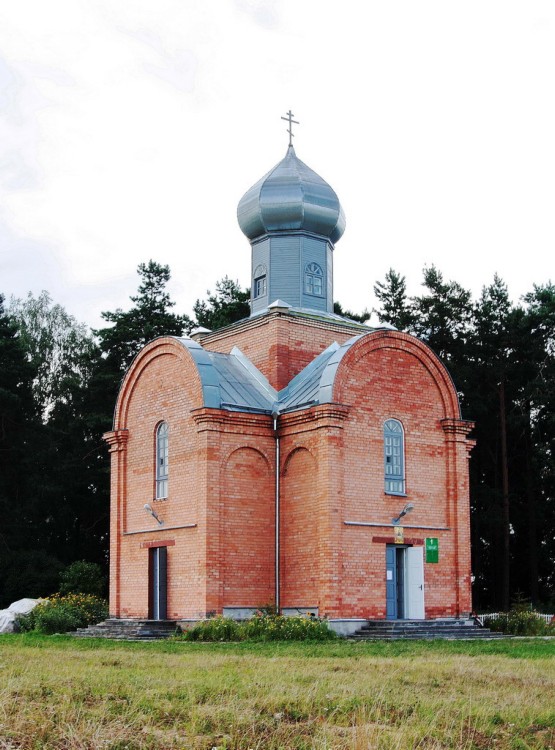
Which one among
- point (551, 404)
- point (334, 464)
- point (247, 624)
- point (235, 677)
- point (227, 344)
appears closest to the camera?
point (235, 677)

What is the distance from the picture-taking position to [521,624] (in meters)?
23.5

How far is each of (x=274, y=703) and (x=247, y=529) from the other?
12657 millimetres

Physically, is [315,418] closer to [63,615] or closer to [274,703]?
[63,615]

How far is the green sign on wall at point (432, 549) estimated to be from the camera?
77.0ft

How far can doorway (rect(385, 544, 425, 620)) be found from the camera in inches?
901

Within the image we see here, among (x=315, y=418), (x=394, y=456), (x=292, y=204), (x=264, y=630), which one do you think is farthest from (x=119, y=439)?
(x=264, y=630)

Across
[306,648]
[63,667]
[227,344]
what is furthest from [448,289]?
[63,667]

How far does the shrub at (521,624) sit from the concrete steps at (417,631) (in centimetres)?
93

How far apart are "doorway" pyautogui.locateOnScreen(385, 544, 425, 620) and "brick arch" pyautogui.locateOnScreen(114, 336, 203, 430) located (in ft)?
18.1

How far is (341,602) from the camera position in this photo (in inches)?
850

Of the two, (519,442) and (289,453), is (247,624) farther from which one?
(519,442)

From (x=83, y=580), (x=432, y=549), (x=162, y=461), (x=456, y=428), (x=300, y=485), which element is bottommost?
(x=83, y=580)

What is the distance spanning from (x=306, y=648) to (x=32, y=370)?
75.5ft

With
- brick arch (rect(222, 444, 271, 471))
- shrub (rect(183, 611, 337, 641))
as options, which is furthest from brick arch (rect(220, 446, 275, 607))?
shrub (rect(183, 611, 337, 641))
